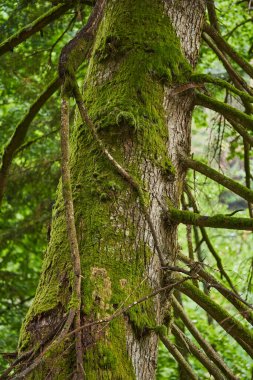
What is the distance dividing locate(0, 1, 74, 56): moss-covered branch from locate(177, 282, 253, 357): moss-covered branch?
1697 mm

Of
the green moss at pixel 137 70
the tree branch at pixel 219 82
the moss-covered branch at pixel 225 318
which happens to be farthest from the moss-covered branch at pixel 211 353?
the tree branch at pixel 219 82

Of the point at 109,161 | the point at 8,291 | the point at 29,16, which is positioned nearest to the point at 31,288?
the point at 8,291

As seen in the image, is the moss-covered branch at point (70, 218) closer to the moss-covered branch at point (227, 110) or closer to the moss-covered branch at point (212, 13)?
the moss-covered branch at point (227, 110)

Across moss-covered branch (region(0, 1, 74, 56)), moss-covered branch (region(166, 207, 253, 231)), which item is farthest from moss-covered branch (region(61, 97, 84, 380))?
moss-covered branch (region(0, 1, 74, 56))

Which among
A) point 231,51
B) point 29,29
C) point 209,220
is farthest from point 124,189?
Answer: point 231,51

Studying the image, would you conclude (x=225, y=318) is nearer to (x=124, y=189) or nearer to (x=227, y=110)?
(x=124, y=189)

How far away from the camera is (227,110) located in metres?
2.67

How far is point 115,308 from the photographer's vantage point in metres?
2.12

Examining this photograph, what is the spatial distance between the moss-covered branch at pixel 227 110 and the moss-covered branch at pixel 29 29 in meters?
1.04

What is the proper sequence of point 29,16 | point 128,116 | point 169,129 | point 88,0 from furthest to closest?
point 29,16 → point 88,0 → point 169,129 → point 128,116

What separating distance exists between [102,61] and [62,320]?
55.0 inches

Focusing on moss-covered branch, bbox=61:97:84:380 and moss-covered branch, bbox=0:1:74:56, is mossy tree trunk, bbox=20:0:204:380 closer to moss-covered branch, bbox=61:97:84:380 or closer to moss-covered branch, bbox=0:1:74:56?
moss-covered branch, bbox=61:97:84:380

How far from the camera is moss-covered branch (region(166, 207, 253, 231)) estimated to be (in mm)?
2312

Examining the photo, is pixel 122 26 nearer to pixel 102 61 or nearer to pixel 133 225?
pixel 102 61
